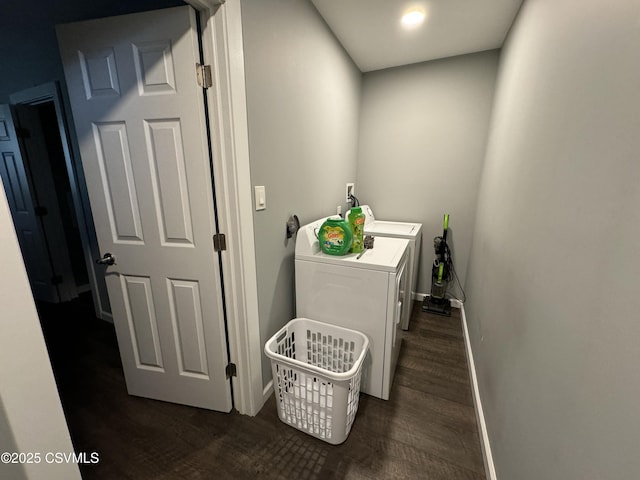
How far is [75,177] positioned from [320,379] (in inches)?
107

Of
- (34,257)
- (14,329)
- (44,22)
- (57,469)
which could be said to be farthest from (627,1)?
(34,257)

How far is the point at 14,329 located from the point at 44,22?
2.75 m

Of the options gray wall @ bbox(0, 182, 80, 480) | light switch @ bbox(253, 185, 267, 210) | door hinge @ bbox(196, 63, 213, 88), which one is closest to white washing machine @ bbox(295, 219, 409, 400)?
light switch @ bbox(253, 185, 267, 210)

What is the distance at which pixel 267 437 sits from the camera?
1412 millimetres

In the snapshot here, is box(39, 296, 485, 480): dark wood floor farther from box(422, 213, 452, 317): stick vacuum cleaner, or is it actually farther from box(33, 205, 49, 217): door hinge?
box(33, 205, 49, 217): door hinge

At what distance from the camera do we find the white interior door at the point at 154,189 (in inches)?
46.6

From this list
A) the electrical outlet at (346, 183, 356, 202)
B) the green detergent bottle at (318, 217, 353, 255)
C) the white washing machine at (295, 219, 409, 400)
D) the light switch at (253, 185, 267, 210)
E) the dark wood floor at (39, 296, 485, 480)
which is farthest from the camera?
the electrical outlet at (346, 183, 356, 202)

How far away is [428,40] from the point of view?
2125 millimetres

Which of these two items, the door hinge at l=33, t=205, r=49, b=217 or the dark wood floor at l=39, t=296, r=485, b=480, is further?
the door hinge at l=33, t=205, r=49, b=217

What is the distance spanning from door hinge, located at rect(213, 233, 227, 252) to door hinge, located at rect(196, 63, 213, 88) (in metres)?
0.69

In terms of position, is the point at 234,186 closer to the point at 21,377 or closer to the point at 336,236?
the point at 336,236

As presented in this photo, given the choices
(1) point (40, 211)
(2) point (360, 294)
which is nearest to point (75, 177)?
(1) point (40, 211)

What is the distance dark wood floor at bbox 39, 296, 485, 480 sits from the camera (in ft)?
4.09

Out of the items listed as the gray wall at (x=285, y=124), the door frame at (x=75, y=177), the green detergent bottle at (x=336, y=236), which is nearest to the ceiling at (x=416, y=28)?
the gray wall at (x=285, y=124)
